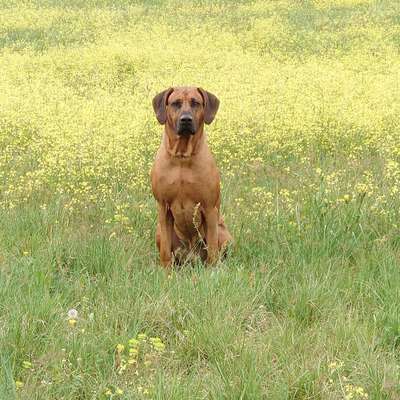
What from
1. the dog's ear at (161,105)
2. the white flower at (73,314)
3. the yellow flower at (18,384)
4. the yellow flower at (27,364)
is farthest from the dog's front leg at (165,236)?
the yellow flower at (18,384)

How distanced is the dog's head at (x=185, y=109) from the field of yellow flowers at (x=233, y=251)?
87 centimetres

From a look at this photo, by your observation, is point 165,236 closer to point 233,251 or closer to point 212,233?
point 212,233

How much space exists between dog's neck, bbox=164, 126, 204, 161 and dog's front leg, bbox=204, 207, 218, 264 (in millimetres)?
414

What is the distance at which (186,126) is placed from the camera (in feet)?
15.8

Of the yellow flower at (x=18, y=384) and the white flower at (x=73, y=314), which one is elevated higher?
the white flower at (x=73, y=314)

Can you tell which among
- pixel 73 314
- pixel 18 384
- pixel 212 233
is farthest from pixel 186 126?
pixel 18 384

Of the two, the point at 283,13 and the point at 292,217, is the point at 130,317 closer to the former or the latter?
the point at 292,217

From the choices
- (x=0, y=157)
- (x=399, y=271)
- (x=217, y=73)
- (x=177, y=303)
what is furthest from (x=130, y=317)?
(x=217, y=73)

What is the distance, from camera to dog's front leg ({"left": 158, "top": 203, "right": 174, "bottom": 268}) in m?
4.88

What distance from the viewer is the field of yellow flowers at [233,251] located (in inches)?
130

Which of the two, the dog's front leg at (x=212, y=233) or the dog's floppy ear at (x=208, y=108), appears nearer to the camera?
the dog's front leg at (x=212, y=233)

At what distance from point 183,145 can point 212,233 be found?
2.11 ft

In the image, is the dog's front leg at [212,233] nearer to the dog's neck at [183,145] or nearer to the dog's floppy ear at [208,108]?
the dog's neck at [183,145]

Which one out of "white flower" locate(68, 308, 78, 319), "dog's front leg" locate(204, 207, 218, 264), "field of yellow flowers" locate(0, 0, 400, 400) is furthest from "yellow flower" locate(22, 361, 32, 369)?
"dog's front leg" locate(204, 207, 218, 264)
